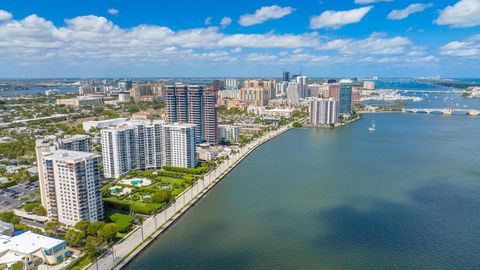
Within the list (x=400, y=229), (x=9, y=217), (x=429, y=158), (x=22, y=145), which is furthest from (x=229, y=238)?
(x=22, y=145)

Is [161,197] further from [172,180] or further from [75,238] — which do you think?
[75,238]

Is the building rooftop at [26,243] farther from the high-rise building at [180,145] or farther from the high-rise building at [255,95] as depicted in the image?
the high-rise building at [255,95]

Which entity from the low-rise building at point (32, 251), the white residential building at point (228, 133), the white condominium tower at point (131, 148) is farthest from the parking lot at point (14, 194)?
the white residential building at point (228, 133)

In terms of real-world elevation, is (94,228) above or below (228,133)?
below

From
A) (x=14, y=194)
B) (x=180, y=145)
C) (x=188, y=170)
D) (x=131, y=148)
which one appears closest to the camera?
(x=14, y=194)

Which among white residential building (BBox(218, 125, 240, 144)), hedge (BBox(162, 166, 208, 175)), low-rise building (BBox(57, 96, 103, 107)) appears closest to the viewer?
hedge (BBox(162, 166, 208, 175))

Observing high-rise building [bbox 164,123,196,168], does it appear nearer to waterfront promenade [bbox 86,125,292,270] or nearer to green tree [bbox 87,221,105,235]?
waterfront promenade [bbox 86,125,292,270]

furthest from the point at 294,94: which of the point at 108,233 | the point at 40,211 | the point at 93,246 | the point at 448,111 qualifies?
the point at 93,246

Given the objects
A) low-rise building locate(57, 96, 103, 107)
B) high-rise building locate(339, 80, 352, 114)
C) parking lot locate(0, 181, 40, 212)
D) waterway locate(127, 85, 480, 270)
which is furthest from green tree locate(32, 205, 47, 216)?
low-rise building locate(57, 96, 103, 107)
